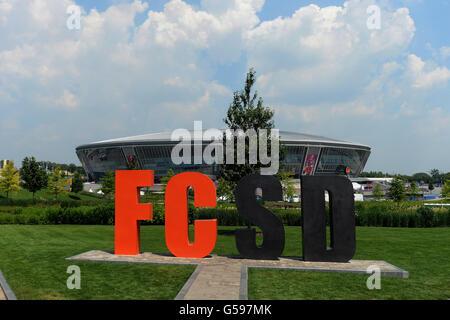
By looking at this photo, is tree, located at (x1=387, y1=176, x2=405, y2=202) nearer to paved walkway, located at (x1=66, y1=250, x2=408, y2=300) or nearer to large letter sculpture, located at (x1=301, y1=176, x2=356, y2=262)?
paved walkway, located at (x1=66, y1=250, x2=408, y2=300)

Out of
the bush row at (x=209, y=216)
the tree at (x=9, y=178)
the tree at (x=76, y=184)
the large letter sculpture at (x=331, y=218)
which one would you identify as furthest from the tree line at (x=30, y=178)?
the large letter sculpture at (x=331, y=218)

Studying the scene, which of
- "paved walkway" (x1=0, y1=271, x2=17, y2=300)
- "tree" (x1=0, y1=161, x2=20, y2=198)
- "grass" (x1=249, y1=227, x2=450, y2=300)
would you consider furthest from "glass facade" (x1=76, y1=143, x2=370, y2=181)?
"paved walkway" (x1=0, y1=271, x2=17, y2=300)

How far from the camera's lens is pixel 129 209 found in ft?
40.3

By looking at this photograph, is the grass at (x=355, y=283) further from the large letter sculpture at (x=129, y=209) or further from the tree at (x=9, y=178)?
the tree at (x=9, y=178)

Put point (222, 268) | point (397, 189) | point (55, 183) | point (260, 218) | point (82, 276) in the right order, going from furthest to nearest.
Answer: point (55, 183), point (397, 189), point (260, 218), point (222, 268), point (82, 276)

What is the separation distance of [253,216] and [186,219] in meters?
2.17

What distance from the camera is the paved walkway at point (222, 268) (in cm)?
787

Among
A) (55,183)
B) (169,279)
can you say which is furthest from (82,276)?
(55,183)

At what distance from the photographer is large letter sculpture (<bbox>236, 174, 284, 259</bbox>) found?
11492 mm

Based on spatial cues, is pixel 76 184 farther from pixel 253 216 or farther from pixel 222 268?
pixel 222 268

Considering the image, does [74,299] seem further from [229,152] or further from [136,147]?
[136,147]

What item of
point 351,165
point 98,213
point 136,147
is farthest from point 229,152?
point 351,165

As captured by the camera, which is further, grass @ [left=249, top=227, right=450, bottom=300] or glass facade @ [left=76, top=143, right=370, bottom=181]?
glass facade @ [left=76, top=143, right=370, bottom=181]

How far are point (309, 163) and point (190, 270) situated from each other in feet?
249
